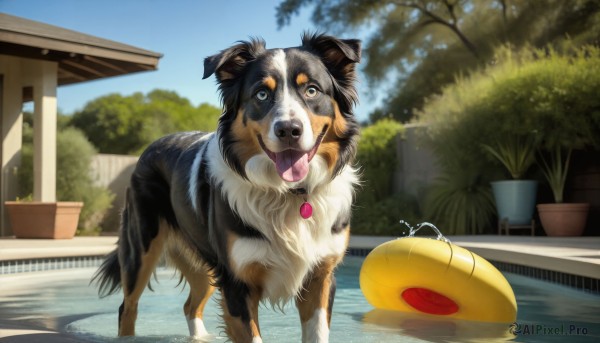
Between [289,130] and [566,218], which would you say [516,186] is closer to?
[566,218]

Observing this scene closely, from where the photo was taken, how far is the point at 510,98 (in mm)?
9250

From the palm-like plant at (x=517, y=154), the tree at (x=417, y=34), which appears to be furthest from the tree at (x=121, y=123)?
the palm-like plant at (x=517, y=154)

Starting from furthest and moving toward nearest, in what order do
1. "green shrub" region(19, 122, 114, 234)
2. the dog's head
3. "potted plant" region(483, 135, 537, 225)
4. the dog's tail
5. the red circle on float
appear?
"green shrub" region(19, 122, 114, 234) → "potted plant" region(483, 135, 537, 225) → the red circle on float → the dog's tail → the dog's head

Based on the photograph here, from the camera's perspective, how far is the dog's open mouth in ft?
7.86

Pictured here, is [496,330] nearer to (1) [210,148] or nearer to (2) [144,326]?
(1) [210,148]

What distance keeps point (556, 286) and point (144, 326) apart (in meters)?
3.28

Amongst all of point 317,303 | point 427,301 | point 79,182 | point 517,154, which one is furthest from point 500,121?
point 317,303

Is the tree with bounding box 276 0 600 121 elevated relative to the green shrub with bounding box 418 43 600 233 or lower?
elevated

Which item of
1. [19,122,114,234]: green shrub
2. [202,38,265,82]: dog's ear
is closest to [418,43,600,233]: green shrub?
[19,122,114,234]: green shrub

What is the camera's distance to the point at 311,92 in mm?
2471

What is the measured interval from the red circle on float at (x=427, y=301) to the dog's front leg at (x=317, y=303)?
60.0 inches

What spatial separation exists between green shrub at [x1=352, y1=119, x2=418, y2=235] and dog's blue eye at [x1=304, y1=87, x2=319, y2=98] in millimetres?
7665

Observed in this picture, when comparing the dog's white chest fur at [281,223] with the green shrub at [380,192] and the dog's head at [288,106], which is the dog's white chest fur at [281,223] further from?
the green shrub at [380,192]

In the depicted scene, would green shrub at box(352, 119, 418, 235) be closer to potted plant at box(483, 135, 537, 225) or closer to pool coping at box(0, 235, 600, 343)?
potted plant at box(483, 135, 537, 225)
